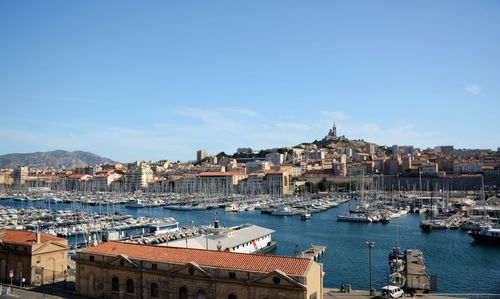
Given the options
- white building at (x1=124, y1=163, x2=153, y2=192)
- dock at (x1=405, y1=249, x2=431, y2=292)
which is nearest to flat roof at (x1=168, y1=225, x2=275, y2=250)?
dock at (x1=405, y1=249, x2=431, y2=292)

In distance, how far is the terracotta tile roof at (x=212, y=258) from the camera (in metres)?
13.5

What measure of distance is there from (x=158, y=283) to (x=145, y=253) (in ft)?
4.32

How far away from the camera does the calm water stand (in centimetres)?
2312

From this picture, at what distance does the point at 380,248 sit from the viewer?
1265 inches

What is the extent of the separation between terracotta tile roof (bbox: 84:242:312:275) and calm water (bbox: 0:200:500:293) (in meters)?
8.83

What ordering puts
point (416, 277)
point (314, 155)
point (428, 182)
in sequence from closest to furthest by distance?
point (416, 277) < point (428, 182) < point (314, 155)

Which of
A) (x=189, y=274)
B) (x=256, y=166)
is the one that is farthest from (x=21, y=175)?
(x=189, y=274)

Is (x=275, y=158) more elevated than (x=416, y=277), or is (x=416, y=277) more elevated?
(x=275, y=158)

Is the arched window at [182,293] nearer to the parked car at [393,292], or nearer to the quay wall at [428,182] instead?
the parked car at [393,292]

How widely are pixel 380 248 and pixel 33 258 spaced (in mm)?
22251

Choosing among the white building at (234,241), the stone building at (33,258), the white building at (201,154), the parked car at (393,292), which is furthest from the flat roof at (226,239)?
the white building at (201,154)

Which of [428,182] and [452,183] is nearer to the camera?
[452,183]

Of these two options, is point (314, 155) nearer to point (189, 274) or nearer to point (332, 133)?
point (332, 133)

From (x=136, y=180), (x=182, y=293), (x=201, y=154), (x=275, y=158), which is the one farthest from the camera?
(x=201, y=154)
